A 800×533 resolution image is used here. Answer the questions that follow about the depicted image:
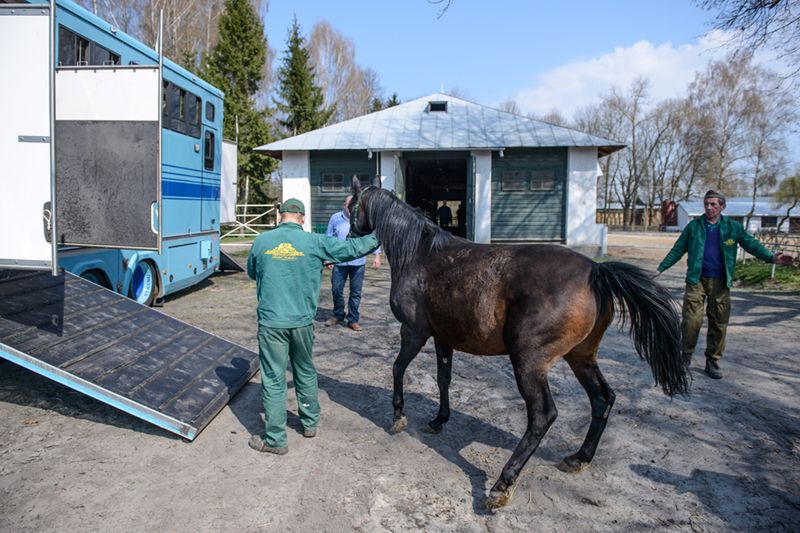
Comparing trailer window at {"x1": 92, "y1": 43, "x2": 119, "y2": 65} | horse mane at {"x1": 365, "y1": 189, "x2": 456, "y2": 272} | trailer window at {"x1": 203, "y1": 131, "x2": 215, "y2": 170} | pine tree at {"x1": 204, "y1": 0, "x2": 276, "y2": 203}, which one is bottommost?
horse mane at {"x1": 365, "y1": 189, "x2": 456, "y2": 272}

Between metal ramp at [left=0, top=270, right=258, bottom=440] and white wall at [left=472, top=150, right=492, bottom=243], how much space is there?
1344 cm

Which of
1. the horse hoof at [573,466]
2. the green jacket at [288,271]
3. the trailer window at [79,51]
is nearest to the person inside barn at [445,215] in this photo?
the trailer window at [79,51]

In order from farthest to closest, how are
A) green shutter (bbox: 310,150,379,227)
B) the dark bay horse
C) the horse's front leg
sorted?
green shutter (bbox: 310,150,379,227)
the horse's front leg
the dark bay horse

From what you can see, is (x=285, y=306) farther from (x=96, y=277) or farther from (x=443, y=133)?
(x=443, y=133)

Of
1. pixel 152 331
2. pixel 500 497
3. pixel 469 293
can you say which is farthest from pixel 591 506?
pixel 152 331

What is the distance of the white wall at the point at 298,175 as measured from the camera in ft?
61.2

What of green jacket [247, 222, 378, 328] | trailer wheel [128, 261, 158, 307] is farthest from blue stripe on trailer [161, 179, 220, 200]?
green jacket [247, 222, 378, 328]

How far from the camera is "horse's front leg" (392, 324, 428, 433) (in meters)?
4.05

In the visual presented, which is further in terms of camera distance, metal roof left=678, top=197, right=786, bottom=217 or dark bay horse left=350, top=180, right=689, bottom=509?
metal roof left=678, top=197, right=786, bottom=217

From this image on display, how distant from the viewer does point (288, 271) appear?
152 inches

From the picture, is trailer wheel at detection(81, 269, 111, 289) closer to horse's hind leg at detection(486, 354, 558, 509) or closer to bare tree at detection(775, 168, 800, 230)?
horse's hind leg at detection(486, 354, 558, 509)

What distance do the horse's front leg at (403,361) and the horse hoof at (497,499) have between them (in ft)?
3.90

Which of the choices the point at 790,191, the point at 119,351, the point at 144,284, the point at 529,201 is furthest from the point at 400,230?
the point at 790,191

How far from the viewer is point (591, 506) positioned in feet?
10.3
